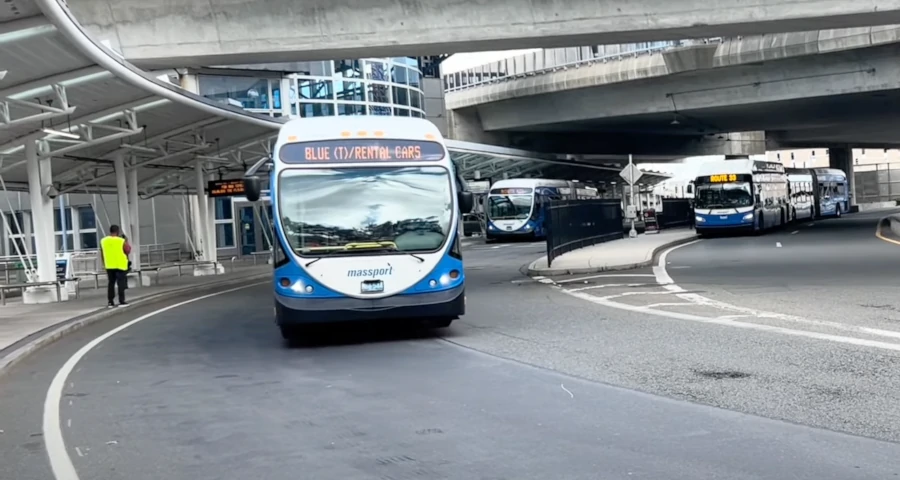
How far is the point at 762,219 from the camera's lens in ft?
132

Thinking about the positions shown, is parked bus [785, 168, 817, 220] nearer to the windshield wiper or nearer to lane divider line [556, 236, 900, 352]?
lane divider line [556, 236, 900, 352]

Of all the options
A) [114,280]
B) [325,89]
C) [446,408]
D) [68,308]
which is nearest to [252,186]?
[446,408]

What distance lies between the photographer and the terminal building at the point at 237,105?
46.4m

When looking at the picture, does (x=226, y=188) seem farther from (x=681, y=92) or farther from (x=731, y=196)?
(x=731, y=196)

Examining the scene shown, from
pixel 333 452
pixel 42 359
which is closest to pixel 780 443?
pixel 333 452

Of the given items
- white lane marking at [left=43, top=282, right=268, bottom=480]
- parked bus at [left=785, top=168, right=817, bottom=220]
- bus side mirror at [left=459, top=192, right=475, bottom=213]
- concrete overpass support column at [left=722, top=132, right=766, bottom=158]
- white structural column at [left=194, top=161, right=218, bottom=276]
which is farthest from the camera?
concrete overpass support column at [left=722, top=132, right=766, bottom=158]

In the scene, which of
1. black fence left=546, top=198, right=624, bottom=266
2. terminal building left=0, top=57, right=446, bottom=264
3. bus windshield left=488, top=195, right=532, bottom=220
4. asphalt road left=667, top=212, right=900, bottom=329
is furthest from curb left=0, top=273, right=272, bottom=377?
bus windshield left=488, top=195, right=532, bottom=220

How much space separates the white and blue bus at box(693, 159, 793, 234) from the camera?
128ft

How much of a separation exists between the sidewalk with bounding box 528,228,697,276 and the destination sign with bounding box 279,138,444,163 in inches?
455

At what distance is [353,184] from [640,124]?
113ft

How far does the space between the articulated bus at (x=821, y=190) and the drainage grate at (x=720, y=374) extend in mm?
43870

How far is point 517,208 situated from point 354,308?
3619 cm

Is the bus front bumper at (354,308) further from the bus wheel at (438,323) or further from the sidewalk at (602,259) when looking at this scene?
the sidewalk at (602,259)

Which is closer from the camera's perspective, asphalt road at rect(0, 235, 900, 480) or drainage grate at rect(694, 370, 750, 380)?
asphalt road at rect(0, 235, 900, 480)
